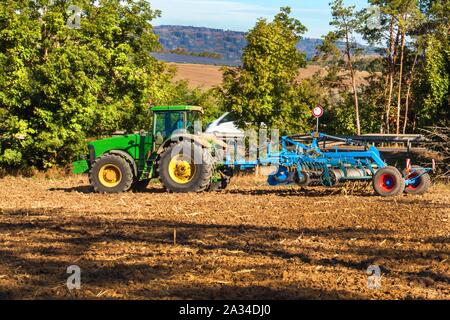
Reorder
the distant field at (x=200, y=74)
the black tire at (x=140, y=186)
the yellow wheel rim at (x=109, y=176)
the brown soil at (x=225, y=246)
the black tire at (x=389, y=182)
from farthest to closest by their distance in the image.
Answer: the distant field at (x=200, y=74) < the black tire at (x=140, y=186) < the yellow wheel rim at (x=109, y=176) < the black tire at (x=389, y=182) < the brown soil at (x=225, y=246)

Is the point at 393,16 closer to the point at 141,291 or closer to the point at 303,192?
the point at 303,192

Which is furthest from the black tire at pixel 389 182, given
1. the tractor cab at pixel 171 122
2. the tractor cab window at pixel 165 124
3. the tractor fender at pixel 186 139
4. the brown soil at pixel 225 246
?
the tractor cab window at pixel 165 124

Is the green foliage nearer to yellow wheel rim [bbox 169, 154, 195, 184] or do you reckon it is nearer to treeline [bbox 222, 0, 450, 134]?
treeline [bbox 222, 0, 450, 134]

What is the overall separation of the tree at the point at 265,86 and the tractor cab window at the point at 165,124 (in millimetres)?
6645

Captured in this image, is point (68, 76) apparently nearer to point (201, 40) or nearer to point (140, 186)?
point (140, 186)

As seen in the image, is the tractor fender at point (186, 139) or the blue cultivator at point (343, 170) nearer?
the blue cultivator at point (343, 170)

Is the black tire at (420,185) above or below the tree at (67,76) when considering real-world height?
below

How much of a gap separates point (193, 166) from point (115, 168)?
1.82 meters

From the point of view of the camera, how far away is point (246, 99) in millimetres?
22719

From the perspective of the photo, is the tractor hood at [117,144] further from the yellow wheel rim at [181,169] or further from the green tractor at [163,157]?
the yellow wheel rim at [181,169]

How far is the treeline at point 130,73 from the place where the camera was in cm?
2175
